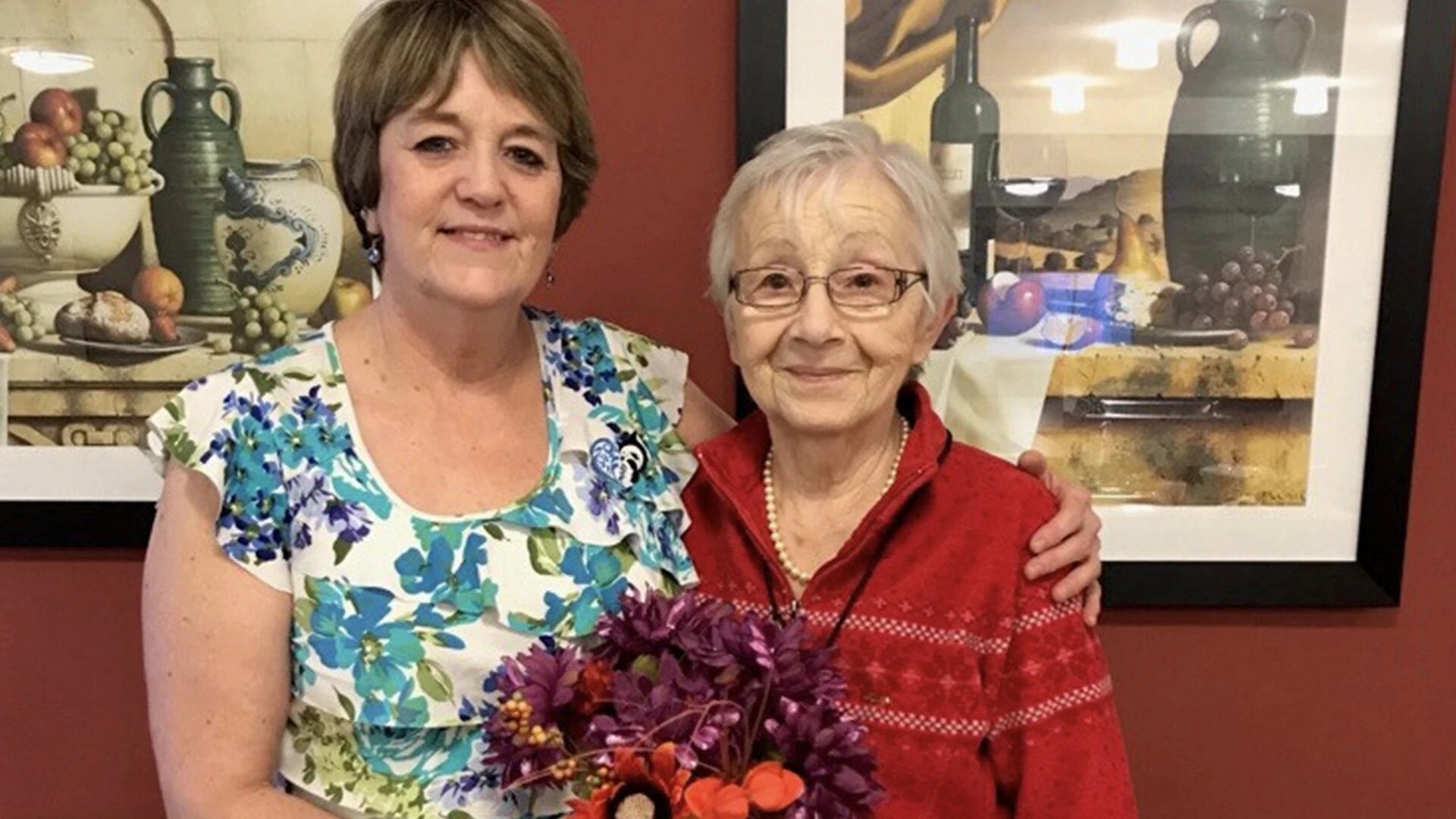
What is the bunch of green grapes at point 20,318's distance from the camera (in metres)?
1.57

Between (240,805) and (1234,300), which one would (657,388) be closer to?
(240,805)

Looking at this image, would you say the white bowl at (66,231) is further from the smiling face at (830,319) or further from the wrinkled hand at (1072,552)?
the wrinkled hand at (1072,552)

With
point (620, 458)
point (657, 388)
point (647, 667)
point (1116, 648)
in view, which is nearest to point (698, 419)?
point (657, 388)

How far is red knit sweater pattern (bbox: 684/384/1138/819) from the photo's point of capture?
1.13 m

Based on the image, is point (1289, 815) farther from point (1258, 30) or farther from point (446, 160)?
point (446, 160)

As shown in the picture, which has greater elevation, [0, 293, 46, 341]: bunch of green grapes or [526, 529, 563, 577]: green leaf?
[0, 293, 46, 341]: bunch of green grapes

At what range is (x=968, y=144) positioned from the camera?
1.54 metres

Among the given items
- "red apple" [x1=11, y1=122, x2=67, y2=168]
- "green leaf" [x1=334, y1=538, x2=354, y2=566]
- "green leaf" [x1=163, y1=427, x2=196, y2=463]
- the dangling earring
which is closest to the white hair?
the dangling earring

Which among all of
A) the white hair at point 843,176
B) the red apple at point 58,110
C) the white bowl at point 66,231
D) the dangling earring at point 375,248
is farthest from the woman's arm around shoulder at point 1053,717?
the red apple at point 58,110

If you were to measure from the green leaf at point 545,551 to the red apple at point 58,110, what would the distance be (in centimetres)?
96

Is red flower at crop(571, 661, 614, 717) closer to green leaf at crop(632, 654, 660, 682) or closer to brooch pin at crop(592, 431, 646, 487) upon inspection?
green leaf at crop(632, 654, 660, 682)

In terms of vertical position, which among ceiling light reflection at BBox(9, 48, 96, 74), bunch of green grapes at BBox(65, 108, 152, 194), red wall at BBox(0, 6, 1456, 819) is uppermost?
ceiling light reflection at BBox(9, 48, 96, 74)

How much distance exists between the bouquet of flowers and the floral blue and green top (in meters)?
0.15

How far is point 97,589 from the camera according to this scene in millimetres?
1642
